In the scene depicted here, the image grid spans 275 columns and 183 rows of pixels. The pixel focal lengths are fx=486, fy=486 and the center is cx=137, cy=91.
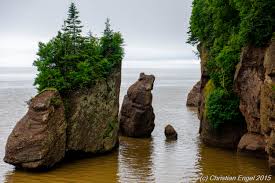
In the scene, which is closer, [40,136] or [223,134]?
[40,136]

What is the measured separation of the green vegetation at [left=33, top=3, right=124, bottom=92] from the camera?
40719mm

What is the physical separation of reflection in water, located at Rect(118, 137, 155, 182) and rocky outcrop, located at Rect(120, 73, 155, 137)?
4.24 feet

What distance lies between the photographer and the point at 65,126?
39125 mm

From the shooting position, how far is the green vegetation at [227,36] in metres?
38.0

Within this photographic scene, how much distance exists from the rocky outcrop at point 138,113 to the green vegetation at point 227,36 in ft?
24.4

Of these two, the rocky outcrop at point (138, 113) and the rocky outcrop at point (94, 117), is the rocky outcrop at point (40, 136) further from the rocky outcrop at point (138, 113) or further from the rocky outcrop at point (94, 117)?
the rocky outcrop at point (138, 113)

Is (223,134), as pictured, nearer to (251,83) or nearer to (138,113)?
(251,83)

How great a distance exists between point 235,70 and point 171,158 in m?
10.0

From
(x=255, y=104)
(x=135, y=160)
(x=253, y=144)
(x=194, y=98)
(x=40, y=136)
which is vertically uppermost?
(x=255, y=104)

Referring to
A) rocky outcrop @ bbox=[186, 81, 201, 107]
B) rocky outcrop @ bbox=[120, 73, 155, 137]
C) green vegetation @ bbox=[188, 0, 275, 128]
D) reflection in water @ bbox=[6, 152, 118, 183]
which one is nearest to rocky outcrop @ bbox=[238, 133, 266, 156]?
green vegetation @ bbox=[188, 0, 275, 128]

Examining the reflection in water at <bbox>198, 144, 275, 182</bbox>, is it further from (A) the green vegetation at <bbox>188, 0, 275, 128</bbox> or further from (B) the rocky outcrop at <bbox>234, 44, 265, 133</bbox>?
(A) the green vegetation at <bbox>188, 0, 275, 128</bbox>

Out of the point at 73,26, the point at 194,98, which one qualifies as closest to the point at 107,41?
the point at 73,26

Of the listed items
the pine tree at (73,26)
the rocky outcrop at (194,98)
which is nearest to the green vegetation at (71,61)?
the pine tree at (73,26)

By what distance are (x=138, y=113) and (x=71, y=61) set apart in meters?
12.5
